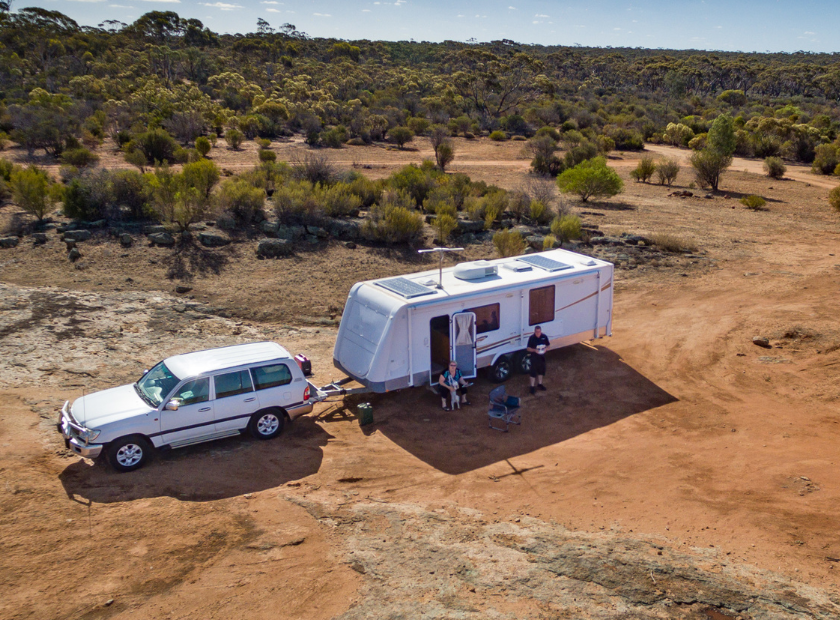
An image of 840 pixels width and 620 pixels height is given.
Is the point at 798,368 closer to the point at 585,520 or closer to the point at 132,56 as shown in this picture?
the point at 585,520

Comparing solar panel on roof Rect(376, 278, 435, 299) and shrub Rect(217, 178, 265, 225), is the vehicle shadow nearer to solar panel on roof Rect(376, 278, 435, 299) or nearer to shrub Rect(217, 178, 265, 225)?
solar panel on roof Rect(376, 278, 435, 299)

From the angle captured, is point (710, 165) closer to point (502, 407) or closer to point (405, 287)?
point (405, 287)

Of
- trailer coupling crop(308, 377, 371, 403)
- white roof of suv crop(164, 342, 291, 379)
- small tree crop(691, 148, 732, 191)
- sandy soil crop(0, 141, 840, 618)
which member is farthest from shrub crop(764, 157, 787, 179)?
white roof of suv crop(164, 342, 291, 379)

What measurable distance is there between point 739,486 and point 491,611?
15.5 ft

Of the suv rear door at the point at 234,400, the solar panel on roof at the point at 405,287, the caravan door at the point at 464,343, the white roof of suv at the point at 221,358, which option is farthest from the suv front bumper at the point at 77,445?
the caravan door at the point at 464,343

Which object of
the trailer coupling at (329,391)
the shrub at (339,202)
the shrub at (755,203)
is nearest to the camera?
the trailer coupling at (329,391)

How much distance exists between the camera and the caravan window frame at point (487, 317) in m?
11.7

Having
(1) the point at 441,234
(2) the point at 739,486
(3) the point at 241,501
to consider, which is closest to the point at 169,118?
(1) the point at 441,234

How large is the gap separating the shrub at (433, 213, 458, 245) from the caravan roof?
24.2 feet

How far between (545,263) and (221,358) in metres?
6.63

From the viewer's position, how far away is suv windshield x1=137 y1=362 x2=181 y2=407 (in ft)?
30.9

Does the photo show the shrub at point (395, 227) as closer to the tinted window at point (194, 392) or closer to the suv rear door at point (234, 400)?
the suv rear door at point (234, 400)

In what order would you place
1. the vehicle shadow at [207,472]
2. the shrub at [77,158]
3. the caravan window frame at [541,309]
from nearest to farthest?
the vehicle shadow at [207,472]
the caravan window frame at [541,309]
the shrub at [77,158]

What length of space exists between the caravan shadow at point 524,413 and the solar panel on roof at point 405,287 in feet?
6.82
